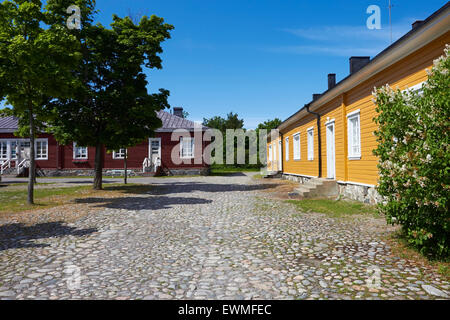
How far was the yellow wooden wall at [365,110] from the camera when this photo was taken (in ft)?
23.1

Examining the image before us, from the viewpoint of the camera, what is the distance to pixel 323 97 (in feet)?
42.3

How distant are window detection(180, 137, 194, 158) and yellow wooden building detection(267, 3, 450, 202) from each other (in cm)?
1181

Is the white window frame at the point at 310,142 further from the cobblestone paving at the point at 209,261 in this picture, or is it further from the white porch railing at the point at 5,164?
the white porch railing at the point at 5,164

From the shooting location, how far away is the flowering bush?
12.4 feet

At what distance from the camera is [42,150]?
28984mm

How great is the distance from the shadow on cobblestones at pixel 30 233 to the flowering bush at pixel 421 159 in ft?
18.5

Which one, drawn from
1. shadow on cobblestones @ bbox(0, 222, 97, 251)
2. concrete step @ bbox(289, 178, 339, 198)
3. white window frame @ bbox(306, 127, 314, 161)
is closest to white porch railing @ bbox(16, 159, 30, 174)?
shadow on cobblestones @ bbox(0, 222, 97, 251)

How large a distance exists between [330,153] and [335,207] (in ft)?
14.8

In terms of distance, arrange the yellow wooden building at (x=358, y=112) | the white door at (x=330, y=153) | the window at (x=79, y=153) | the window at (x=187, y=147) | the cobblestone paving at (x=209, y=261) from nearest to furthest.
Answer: the cobblestone paving at (x=209, y=261) < the yellow wooden building at (x=358, y=112) < the white door at (x=330, y=153) < the window at (x=187, y=147) < the window at (x=79, y=153)

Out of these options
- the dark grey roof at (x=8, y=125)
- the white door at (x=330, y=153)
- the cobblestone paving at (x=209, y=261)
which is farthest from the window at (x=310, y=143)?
the dark grey roof at (x=8, y=125)

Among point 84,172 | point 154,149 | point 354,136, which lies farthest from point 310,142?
point 84,172
